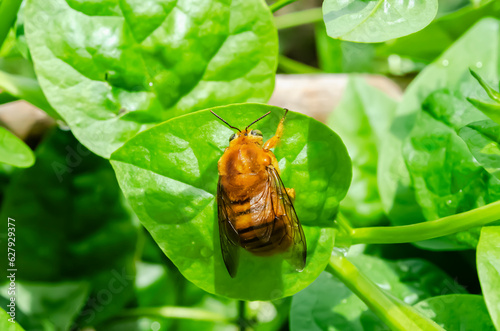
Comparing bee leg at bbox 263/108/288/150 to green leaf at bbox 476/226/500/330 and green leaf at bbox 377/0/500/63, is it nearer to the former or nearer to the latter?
green leaf at bbox 476/226/500/330

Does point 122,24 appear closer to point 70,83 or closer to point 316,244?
point 70,83

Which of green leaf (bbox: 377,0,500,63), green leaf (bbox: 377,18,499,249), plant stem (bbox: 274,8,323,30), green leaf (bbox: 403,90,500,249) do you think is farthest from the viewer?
plant stem (bbox: 274,8,323,30)

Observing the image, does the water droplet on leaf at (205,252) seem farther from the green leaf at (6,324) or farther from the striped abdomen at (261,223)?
the green leaf at (6,324)

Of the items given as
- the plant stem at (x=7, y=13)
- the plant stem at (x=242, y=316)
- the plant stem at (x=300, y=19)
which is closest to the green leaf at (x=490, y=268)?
the plant stem at (x=242, y=316)

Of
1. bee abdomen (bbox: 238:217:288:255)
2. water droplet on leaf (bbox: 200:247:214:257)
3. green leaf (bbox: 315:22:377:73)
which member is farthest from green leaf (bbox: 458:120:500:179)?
green leaf (bbox: 315:22:377:73)

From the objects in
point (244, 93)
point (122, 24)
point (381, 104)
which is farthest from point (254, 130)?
point (381, 104)
